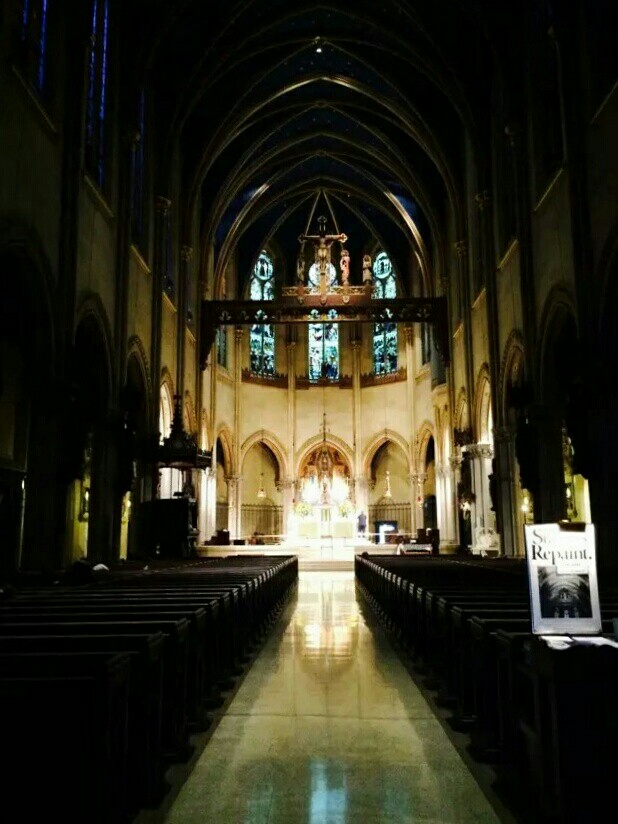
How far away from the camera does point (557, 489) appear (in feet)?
48.5

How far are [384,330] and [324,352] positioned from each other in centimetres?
313

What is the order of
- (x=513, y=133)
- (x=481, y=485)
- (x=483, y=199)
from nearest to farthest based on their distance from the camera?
(x=513, y=133), (x=483, y=199), (x=481, y=485)

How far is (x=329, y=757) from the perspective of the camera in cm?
396

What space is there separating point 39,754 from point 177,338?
2075cm

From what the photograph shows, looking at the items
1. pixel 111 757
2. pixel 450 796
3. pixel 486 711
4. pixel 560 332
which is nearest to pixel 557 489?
pixel 560 332

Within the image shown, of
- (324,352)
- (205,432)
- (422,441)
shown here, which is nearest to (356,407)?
(324,352)

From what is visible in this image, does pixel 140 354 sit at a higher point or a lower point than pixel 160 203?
lower

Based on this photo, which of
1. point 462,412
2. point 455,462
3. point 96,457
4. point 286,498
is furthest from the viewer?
point 286,498

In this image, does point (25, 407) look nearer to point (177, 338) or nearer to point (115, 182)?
point (115, 182)

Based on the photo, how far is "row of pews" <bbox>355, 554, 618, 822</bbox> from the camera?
260 cm

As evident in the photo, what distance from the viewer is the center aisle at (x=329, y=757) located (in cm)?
321

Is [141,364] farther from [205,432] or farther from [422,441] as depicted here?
[422,441]

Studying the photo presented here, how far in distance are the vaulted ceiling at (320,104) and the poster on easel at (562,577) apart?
17.0 m

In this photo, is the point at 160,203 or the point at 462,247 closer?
the point at 160,203
